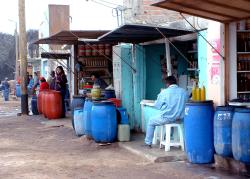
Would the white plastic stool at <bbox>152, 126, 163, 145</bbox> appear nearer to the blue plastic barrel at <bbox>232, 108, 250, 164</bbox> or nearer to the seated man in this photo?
the seated man

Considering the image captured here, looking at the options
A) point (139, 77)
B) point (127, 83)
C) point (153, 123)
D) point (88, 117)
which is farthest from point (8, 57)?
point (153, 123)

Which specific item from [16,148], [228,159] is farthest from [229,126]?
[16,148]

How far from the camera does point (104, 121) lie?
1062cm

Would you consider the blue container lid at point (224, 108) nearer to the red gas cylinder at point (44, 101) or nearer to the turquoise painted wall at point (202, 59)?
the turquoise painted wall at point (202, 59)

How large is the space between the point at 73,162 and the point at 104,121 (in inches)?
72.9

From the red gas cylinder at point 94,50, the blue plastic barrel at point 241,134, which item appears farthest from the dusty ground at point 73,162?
the red gas cylinder at point 94,50

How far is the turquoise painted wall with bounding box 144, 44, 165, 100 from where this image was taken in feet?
41.2

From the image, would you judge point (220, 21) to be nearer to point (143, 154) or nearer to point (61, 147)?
point (143, 154)

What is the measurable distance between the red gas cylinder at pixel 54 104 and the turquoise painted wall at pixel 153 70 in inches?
180

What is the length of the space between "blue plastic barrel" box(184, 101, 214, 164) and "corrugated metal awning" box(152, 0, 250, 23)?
57.0 inches

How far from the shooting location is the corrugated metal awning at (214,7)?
7191 millimetres

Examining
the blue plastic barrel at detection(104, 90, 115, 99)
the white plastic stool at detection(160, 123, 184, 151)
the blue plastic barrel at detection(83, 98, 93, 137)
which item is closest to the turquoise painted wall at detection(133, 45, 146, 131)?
the blue plastic barrel at detection(104, 90, 115, 99)

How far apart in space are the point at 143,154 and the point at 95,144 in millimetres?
1961

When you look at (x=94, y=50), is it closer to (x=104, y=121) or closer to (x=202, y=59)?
(x=104, y=121)
